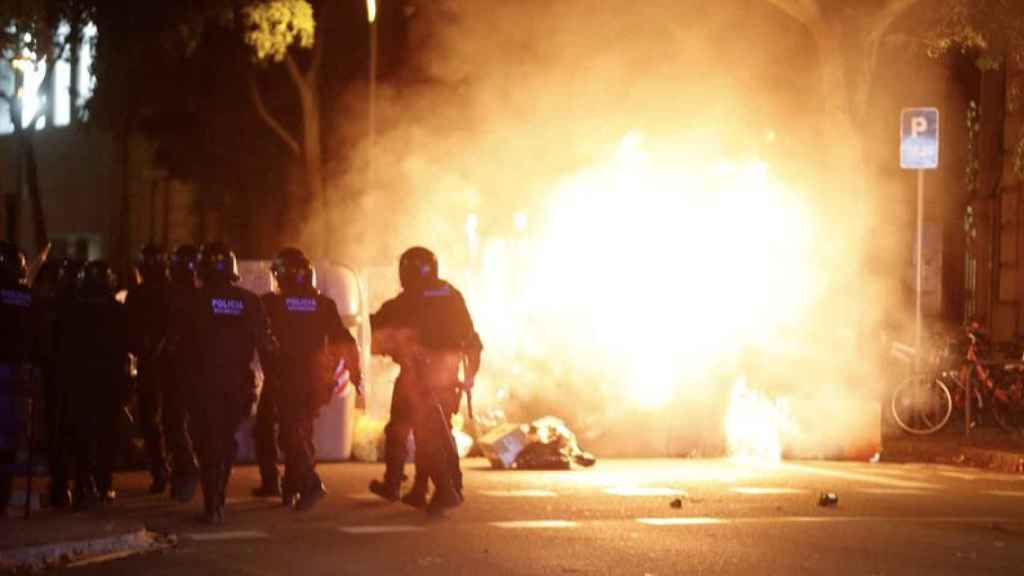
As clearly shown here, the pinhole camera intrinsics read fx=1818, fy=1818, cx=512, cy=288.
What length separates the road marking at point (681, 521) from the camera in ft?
39.4

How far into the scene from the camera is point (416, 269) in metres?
12.8

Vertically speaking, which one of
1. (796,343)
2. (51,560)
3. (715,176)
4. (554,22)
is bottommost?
(51,560)

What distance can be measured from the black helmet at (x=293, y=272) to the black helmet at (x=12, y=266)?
1813 millimetres

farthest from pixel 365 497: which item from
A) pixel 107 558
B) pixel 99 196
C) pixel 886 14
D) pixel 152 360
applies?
pixel 99 196

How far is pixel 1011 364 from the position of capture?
20094 millimetres

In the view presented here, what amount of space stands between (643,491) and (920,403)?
23.4 ft

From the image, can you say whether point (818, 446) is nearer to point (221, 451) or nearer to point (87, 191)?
point (221, 451)

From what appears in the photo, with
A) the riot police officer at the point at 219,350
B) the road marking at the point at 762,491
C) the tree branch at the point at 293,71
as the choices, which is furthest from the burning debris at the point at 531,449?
the tree branch at the point at 293,71

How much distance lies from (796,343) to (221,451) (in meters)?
9.86

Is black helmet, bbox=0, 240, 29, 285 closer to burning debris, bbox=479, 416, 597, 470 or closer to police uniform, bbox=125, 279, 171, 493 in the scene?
police uniform, bbox=125, 279, 171, 493

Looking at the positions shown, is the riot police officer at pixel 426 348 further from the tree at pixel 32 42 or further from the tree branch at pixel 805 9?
the tree branch at pixel 805 9

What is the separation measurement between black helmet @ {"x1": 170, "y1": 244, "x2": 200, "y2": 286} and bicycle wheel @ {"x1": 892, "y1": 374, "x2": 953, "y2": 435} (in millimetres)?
10247

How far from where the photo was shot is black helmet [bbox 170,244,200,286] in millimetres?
12492

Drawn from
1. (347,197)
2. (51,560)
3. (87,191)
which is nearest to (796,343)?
(51,560)
